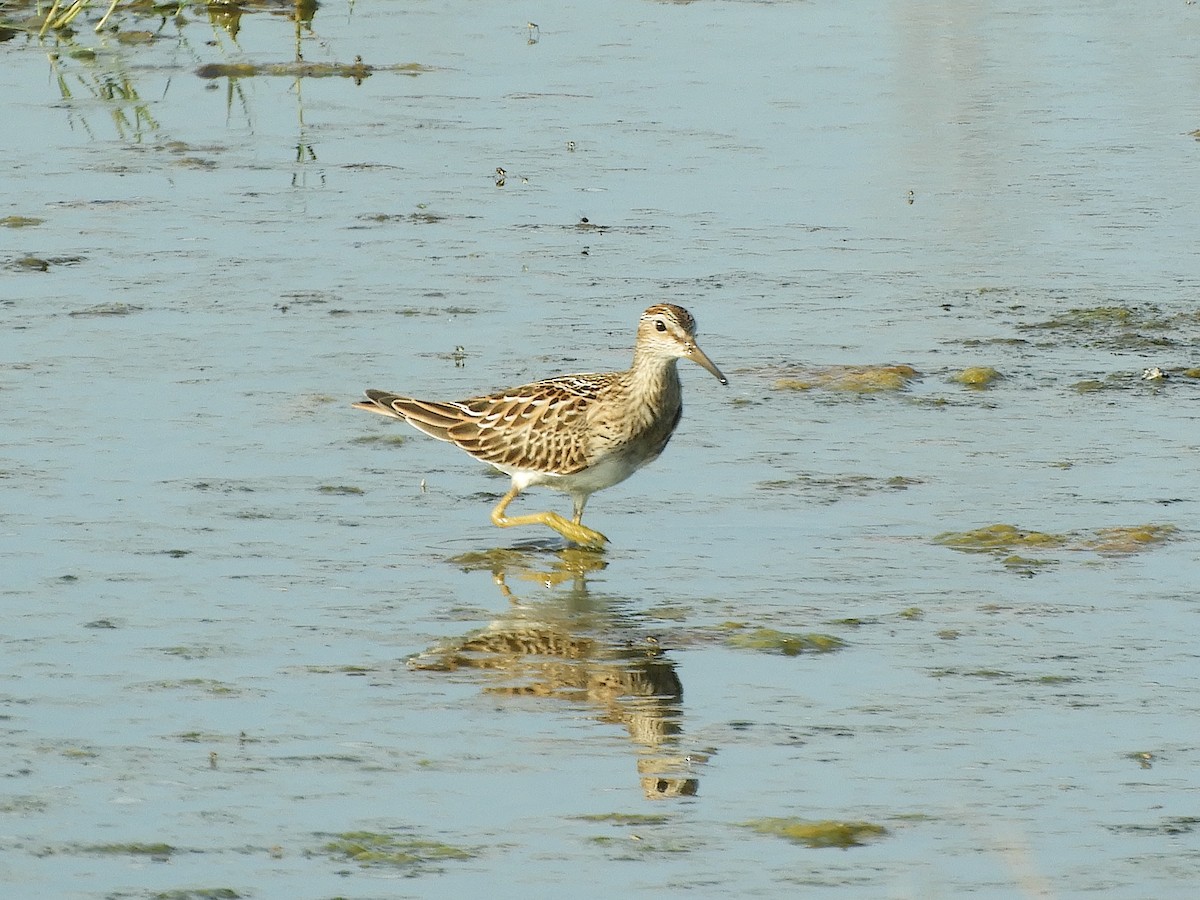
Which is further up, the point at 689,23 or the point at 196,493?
the point at 689,23

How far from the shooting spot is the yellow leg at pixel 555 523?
31.5 ft

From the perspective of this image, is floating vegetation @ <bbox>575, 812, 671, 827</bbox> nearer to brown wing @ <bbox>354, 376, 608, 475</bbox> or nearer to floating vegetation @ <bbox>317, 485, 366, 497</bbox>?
brown wing @ <bbox>354, 376, 608, 475</bbox>

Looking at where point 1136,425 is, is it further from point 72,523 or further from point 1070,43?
point 1070,43

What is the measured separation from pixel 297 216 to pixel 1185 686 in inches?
324

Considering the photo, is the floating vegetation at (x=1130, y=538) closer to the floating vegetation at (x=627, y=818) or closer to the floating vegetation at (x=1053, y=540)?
the floating vegetation at (x=1053, y=540)

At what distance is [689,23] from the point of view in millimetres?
21625

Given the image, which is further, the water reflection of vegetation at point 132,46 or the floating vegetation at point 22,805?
the water reflection of vegetation at point 132,46

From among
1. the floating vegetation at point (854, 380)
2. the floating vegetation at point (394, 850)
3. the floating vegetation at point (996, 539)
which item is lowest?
the floating vegetation at point (394, 850)

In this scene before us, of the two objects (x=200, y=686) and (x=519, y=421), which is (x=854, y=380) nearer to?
(x=519, y=421)

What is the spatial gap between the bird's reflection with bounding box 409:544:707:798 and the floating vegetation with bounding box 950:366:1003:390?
3009 mm

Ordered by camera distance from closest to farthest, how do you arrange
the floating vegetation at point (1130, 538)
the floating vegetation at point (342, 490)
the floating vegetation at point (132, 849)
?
the floating vegetation at point (132, 849) < the floating vegetation at point (1130, 538) < the floating vegetation at point (342, 490)

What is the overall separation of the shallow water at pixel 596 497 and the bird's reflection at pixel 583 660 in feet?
0.08

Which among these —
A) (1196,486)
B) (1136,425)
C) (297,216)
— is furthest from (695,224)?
(1196,486)

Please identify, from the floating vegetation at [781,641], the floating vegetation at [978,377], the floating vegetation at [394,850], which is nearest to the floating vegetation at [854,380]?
the floating vegetation at [978,377]
